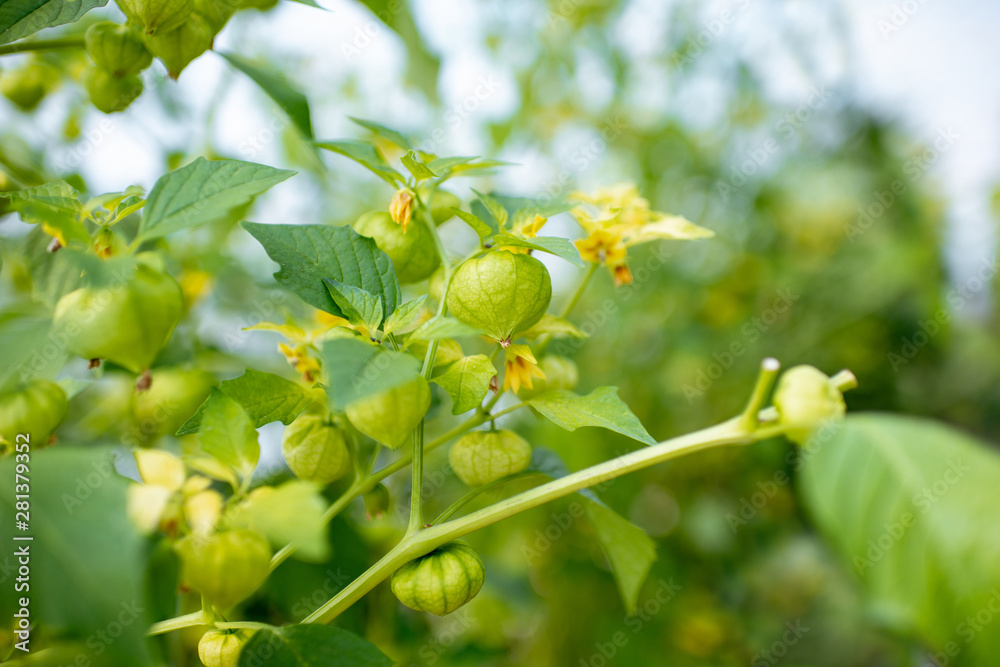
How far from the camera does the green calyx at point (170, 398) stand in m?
0.58

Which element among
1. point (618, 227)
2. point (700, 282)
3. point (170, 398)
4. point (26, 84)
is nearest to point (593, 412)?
point (618, 227)

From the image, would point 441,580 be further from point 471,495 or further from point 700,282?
point 700,282

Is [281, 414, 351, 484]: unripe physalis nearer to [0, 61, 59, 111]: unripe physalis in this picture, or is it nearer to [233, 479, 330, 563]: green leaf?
[233, 479, 330, 563]: green leaf

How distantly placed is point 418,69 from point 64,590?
2.34 feet

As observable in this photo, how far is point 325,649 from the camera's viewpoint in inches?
13.0

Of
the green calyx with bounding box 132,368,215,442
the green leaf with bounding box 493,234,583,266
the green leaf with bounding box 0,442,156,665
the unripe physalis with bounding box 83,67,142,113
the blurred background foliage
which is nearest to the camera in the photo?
the green leaf with bounding box 0,442,156,665

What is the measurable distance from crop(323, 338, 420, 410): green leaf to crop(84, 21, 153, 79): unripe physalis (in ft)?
1.03

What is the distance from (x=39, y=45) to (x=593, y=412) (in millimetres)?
462

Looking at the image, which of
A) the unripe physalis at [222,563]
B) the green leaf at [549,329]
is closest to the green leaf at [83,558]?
the unripe physalis at [222,563]

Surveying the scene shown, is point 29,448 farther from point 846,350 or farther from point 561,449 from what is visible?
point 846,350

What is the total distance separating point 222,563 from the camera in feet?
0.95

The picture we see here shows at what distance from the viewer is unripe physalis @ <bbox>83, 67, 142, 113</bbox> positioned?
467mm

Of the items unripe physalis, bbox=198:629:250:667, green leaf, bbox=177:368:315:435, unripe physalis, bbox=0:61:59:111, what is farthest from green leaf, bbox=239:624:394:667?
unripe physalis, bbox=0:61:59:111

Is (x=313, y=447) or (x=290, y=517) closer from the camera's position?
(x=290, y=517)
